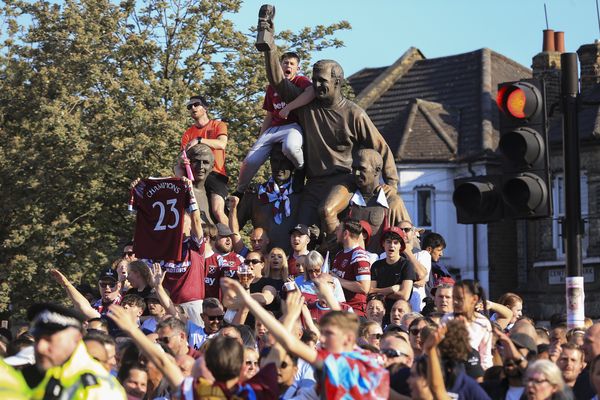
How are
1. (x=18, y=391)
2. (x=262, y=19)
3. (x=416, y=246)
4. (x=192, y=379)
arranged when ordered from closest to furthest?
(x=18, y=391) < (x=192, y=379) < (x=262, y=19) < (x=416, y=246)

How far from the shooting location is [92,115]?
1283 inches

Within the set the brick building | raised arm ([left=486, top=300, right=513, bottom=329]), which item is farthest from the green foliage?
raised arm ([left=486, top=300, right=513, bottom=329])

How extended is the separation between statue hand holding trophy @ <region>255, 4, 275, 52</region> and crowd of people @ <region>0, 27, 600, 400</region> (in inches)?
15.3

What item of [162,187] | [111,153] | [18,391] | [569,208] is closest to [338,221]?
[162,187]

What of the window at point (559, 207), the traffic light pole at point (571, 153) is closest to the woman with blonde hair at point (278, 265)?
the traffic light pole at point (571, 153)

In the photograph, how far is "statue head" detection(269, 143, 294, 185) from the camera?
16.1m

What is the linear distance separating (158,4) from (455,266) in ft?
60.3

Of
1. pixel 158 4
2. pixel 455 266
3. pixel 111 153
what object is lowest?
pixel 455 266

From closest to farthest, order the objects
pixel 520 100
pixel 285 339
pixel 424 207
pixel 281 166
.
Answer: pixel 285 339
pixel 520 100
pixel 281 166
pixel 424 207

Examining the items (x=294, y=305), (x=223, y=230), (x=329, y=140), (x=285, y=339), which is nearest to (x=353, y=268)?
(x=223, y=230)

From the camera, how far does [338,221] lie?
15.8 meters

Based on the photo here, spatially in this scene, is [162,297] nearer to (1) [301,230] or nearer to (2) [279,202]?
(1) [301,230]

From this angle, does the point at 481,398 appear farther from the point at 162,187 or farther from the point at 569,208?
the point at 162,187

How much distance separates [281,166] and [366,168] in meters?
1.05
